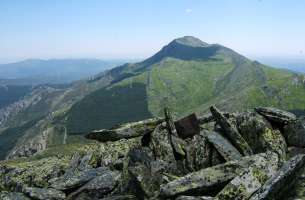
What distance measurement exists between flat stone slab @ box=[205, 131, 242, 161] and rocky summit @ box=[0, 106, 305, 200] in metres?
0.06

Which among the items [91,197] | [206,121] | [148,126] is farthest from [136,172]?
[206,121]

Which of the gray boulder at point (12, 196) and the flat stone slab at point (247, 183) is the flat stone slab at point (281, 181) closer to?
the flat stone slab at point (247, 183)

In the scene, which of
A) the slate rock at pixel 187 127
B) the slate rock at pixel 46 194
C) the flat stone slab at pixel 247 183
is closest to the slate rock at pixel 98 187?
the slate rock at pixel 46 194

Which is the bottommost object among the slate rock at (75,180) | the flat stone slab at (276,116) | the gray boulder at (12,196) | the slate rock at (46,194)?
the gray boulder at (12,196)

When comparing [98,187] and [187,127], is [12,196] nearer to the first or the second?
[98,187]

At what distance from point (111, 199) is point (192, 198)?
189 inches

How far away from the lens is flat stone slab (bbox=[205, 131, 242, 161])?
75.2 ft

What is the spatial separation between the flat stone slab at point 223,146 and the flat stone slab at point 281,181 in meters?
4.07

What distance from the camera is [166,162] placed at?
24.6 m

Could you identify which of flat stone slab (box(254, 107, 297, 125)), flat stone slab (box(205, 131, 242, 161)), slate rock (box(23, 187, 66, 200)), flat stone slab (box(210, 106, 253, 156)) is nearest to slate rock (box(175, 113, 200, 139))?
flat stone slab (box(210, 106, 253, 156))

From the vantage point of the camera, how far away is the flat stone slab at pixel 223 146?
2292cm

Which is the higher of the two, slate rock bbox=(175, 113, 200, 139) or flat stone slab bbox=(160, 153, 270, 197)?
slate rock bbox=(175, 113, 200, 139)

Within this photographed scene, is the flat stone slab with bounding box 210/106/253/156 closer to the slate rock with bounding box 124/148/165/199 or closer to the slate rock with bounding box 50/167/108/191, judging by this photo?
the slate rock with bounding box 124/148/165/199

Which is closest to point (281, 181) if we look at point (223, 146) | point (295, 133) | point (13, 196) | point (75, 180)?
point (223, 146)
